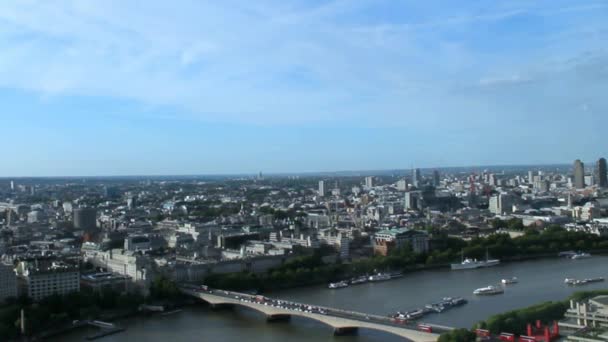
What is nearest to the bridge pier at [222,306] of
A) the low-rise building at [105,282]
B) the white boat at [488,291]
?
the low-rise building at [105,282]

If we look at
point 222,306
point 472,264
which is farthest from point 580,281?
point 222,306

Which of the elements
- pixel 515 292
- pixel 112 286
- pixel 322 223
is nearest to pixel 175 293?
pixel 112 286

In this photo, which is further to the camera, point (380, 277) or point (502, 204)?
point (502, 204)

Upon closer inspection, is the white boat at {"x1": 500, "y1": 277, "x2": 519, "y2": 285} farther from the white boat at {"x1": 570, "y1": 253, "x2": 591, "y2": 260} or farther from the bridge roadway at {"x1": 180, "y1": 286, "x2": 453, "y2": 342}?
the bridge roadway at {"x1": 180, "y1": 286, "x2": 453, "y2": 342}

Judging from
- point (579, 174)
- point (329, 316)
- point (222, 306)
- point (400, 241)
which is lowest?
point (222, 306)

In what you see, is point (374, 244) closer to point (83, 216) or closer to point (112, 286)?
point (112, 286)

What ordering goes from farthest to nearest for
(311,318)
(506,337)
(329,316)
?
(311,318) → (329,316) → (506,337)

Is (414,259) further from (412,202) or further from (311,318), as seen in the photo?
(412,202)

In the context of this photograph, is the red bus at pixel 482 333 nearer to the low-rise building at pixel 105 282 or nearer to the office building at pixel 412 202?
the low-rise building at pixel 105 282
